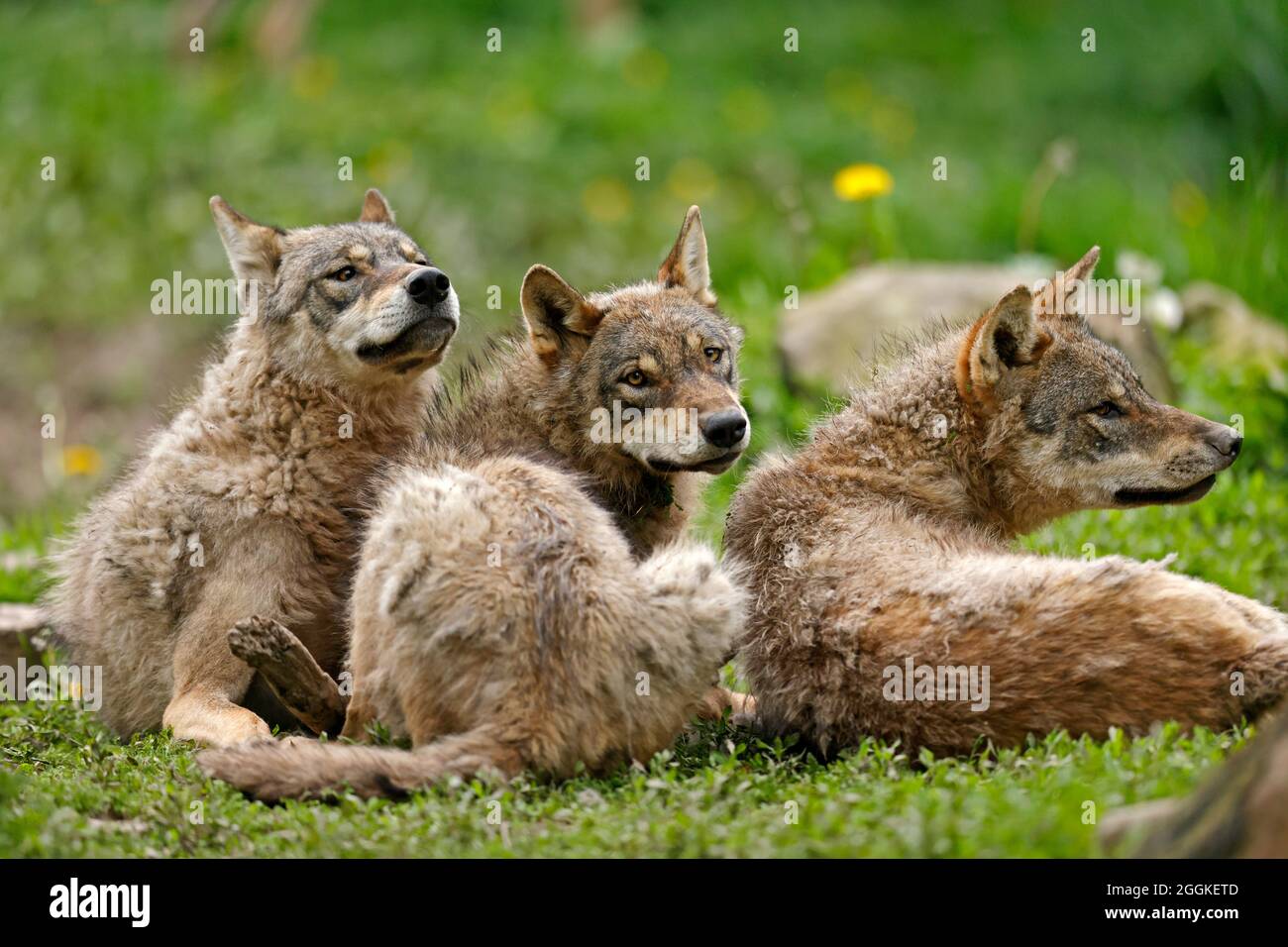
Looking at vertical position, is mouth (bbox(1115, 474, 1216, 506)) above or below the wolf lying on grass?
above

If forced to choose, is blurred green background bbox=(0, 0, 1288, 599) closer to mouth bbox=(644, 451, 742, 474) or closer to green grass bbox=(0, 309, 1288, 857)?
mouth bbox=(644, 451, 742, 474)

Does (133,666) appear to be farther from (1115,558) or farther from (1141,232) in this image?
(1141,232)

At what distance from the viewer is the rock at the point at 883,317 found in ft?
32.9

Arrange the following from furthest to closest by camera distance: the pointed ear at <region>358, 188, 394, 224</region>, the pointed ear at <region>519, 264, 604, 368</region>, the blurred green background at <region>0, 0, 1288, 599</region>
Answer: the blurred green background at <region>0, 0, 1288, 599</region> → the pointed ear at <region>358, 188, 394, 224</region> → the pointed ear at <region>519, 264, 604, 368</region>

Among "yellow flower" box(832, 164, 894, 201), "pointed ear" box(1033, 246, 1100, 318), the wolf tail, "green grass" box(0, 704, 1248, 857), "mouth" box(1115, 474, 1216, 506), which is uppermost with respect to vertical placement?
"yellow flower" box(832, 164, 894, 201)

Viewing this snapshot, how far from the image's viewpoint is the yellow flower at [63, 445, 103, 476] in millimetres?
10633

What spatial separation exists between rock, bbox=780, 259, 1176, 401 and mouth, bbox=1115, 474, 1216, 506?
3.32 metres

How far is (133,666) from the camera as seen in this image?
6.82 meters

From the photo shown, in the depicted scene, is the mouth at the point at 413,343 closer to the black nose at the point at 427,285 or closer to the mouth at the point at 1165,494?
the black nose at the point at 427,285

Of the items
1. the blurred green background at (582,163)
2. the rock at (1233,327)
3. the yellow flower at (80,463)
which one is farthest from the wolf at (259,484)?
the rock at (1233,327)

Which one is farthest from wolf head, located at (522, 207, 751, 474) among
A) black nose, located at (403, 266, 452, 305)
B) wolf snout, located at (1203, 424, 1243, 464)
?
wolf snout, located at (1203, 424, 1243, 464)

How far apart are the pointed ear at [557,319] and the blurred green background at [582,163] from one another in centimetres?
238

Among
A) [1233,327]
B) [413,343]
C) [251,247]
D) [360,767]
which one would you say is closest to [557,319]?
[413,343]

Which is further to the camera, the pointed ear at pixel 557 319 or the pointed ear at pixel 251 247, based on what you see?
the pointed ear at pixel 251 247
